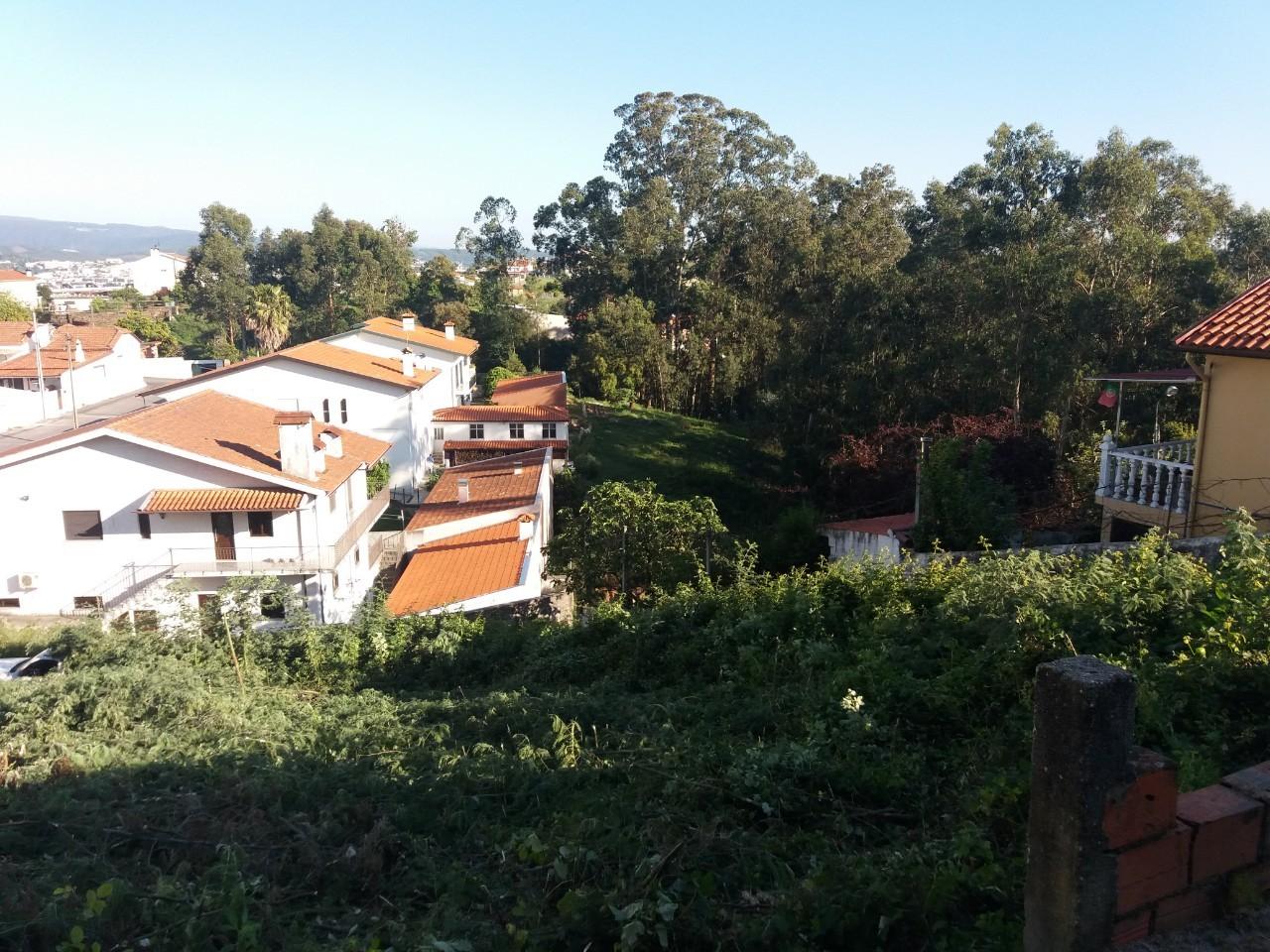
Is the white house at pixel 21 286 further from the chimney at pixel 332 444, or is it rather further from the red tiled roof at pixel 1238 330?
the red tiled roof at pixel 1238 330

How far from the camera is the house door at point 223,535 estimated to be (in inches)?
722

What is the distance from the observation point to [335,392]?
93.0 feet

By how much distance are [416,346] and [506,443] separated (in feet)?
25.3


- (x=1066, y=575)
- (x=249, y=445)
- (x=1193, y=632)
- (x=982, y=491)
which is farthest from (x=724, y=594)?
(x=249, y=445)

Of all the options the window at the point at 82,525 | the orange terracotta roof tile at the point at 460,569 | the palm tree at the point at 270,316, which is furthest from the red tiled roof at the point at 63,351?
the orange terracotta roof tile at the point at 460,569

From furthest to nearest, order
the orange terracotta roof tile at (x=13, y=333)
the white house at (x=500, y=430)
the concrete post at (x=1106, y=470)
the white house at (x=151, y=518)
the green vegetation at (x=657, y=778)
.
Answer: the orange terracotta roof tile at (x=13, y=333), the white house at (x=500, y=430), the white house at (x=151, y=518), the concrete post at (x=1106, y=470), the green vegetation at (x=657, y=778)

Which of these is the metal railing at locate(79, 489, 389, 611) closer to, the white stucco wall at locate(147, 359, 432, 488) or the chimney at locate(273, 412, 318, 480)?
the chimney at locate(273, 412, 318, 480)

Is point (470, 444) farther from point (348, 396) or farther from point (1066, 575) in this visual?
point (1066, 575)

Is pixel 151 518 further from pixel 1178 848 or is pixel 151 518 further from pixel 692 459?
pixel 1178 848

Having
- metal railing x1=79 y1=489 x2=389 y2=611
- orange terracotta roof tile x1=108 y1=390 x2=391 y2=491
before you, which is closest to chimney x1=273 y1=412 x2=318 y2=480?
orange terracotta roof tile x1=108 y1=390 x2=391 y2=491

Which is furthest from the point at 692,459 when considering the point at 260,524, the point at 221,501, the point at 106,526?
the point at 106,526

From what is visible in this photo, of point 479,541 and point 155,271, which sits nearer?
point 479,541

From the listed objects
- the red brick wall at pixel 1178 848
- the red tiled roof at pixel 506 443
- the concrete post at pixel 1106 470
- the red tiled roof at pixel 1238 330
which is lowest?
the red tiled roof at pixel 506 443

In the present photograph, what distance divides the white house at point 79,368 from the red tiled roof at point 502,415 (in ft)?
57.4
